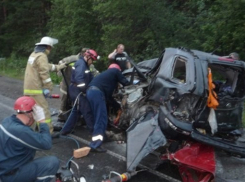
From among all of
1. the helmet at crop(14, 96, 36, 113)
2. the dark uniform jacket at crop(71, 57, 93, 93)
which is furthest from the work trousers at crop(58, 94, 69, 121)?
the helmet at crop(14, 96, 36, 113)

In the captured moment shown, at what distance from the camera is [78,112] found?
716 cm

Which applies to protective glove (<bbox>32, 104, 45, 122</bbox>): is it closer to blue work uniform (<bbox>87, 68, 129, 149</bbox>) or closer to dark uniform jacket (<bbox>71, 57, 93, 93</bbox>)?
blue work uniform (<bbox>87, 68, 129, 149</bbox>)

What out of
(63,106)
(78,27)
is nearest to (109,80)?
(63,106)

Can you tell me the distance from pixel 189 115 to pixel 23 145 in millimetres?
2190

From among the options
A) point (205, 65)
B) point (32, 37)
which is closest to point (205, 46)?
point (205, 65)

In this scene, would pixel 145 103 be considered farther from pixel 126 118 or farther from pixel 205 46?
pixel 205 46

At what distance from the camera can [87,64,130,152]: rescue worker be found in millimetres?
6352

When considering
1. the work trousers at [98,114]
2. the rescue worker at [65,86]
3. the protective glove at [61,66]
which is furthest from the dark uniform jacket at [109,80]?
the rescue worker at [65,86]

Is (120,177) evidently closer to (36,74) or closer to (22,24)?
(36,74)

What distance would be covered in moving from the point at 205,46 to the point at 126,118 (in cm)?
552

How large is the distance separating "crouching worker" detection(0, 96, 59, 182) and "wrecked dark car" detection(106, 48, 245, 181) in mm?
1123

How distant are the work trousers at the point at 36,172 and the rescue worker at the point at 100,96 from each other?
1790 mm

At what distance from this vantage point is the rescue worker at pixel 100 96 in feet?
20.8

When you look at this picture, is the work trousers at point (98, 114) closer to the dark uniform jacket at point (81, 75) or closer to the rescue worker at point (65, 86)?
the dark uniform jacket at point (81, 75)
